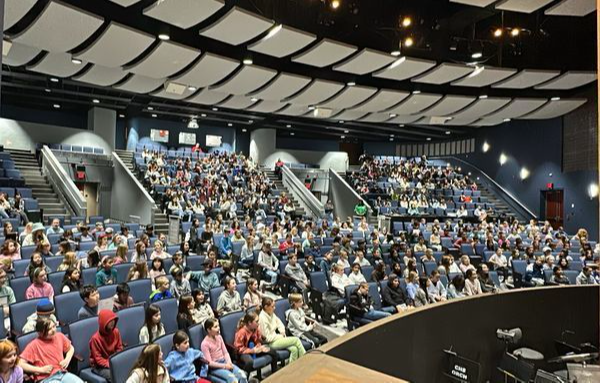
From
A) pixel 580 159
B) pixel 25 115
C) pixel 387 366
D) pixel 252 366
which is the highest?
pixel 25 115

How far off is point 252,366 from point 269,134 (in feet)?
72.1

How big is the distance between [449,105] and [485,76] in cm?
337

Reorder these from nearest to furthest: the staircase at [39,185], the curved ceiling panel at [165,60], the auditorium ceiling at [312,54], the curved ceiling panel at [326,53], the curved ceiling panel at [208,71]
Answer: the auditorium ceiling at [312,54]
the curved ceiling panel at [165,60]
the curved ceiling panel at [326,53]
the curved ceiling panel at [208,71]
the staircase at [39,185]

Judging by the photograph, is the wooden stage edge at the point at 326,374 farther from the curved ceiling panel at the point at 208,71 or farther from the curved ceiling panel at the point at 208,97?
the curved ceiling panel at the point at 208,97

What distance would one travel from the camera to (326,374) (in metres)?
1.64

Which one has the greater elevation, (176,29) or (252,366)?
(176,29)

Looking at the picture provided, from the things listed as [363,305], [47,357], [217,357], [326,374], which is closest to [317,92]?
[363,305]

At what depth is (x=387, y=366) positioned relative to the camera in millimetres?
2955

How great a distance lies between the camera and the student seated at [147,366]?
3246 mm

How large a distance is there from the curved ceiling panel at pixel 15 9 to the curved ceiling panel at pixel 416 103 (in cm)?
1257

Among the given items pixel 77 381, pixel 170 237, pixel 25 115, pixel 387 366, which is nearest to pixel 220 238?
pixel 170 237

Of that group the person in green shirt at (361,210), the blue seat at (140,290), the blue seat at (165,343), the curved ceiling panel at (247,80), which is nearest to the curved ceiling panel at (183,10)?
the curved ceiling panel at (247,80)

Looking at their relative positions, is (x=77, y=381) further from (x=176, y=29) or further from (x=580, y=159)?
(x=580, y=159)

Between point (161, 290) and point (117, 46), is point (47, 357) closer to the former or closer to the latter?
point (161, 290)
